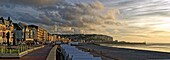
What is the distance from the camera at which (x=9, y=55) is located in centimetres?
3142

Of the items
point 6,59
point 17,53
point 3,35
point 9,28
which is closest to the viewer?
point 6,59

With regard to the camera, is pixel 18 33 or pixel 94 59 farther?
pixel 18 33

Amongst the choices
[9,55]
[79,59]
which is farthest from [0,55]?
[79,59]

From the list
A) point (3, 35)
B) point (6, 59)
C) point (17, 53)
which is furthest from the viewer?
point (3, 35)

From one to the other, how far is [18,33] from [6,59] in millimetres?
12571

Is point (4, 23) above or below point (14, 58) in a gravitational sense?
above

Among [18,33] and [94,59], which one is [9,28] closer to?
[18,33]

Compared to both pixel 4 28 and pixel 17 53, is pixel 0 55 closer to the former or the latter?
pixel 17 53

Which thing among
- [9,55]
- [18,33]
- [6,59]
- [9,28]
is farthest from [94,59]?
[9,28]

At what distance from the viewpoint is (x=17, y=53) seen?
31391mm

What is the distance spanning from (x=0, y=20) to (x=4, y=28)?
12.1 ft

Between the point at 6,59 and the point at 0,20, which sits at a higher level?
the point at 0,20

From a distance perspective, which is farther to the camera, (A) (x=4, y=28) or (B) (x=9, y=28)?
(B) (x=9, y=28)

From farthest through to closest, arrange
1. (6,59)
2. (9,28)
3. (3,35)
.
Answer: (9,28)
(3,35)
(6,59)
